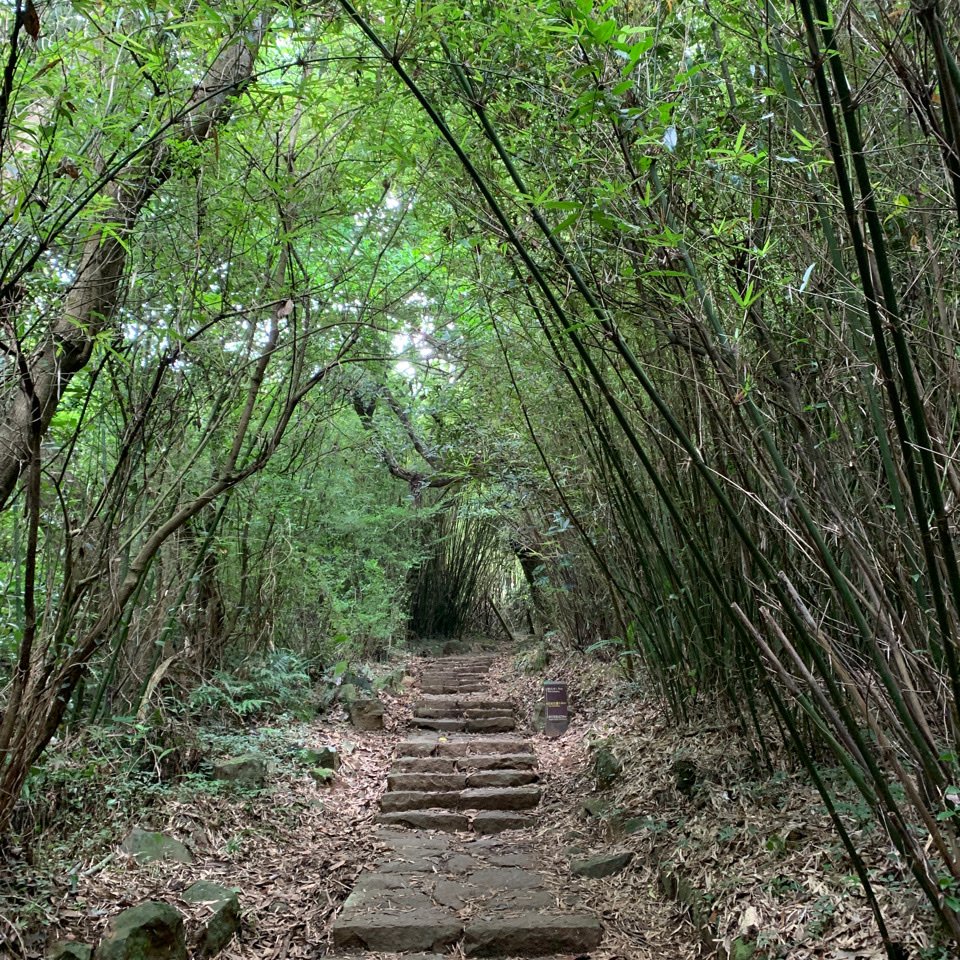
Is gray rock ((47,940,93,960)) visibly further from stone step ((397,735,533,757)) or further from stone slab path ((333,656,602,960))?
stone step ((397,735,533,757))

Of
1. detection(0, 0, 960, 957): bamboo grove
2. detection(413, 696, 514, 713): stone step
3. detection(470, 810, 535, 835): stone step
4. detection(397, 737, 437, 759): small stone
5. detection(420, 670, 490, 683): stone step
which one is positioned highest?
detection(0, 0, 960, 957): bamboo grove

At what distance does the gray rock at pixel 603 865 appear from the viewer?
2.68 meters

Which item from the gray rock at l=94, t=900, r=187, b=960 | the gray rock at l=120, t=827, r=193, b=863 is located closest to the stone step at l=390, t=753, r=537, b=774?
the gray rock at l=120, t=827, r=193, b=863

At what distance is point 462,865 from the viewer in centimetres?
289

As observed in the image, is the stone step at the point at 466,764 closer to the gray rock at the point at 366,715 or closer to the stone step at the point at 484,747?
the stone step at the point at 484,747

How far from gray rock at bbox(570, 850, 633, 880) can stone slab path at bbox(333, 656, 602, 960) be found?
146 millimetres

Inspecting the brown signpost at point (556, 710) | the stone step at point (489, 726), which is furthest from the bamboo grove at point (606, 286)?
the stone step at point (489, 726)

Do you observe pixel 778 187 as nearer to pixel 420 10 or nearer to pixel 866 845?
pixel 420 10

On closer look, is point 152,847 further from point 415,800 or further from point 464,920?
point 415,800

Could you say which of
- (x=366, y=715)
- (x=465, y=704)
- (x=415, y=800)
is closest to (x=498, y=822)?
(x=415, y=800)

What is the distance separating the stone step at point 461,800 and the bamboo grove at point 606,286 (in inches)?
35.4

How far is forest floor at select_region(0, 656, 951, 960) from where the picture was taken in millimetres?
1773

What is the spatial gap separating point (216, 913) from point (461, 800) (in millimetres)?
1621

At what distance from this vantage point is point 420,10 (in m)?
1.57
